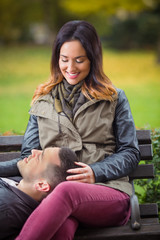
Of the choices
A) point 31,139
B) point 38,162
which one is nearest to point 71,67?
point 31,139

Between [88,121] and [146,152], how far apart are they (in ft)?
1.79

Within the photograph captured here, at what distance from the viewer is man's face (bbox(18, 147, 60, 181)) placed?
231 centimetres

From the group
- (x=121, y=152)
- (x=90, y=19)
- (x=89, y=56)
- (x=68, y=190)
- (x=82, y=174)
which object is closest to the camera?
(x=68, y=190)

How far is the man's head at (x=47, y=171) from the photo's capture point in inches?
90.0

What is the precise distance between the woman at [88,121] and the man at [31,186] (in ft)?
0.30

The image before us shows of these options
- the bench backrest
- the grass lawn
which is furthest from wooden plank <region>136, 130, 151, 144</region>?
the grass lawn

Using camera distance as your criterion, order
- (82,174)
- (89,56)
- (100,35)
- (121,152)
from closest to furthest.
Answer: (82,174), (121,152), (89,56), (100,35)

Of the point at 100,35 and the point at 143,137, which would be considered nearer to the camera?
the point at 143,137

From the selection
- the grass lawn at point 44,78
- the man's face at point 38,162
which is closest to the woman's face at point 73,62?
the man's face at point 38,162

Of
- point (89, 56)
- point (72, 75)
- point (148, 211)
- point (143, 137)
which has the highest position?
point (89, 56)

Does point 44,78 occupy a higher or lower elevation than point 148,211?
higher

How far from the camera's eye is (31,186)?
7.66 feet

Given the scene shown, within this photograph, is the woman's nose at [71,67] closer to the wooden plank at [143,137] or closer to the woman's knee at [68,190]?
the wooden plank at [143,137]

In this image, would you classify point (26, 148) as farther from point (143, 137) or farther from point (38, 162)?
point (143, 137)
